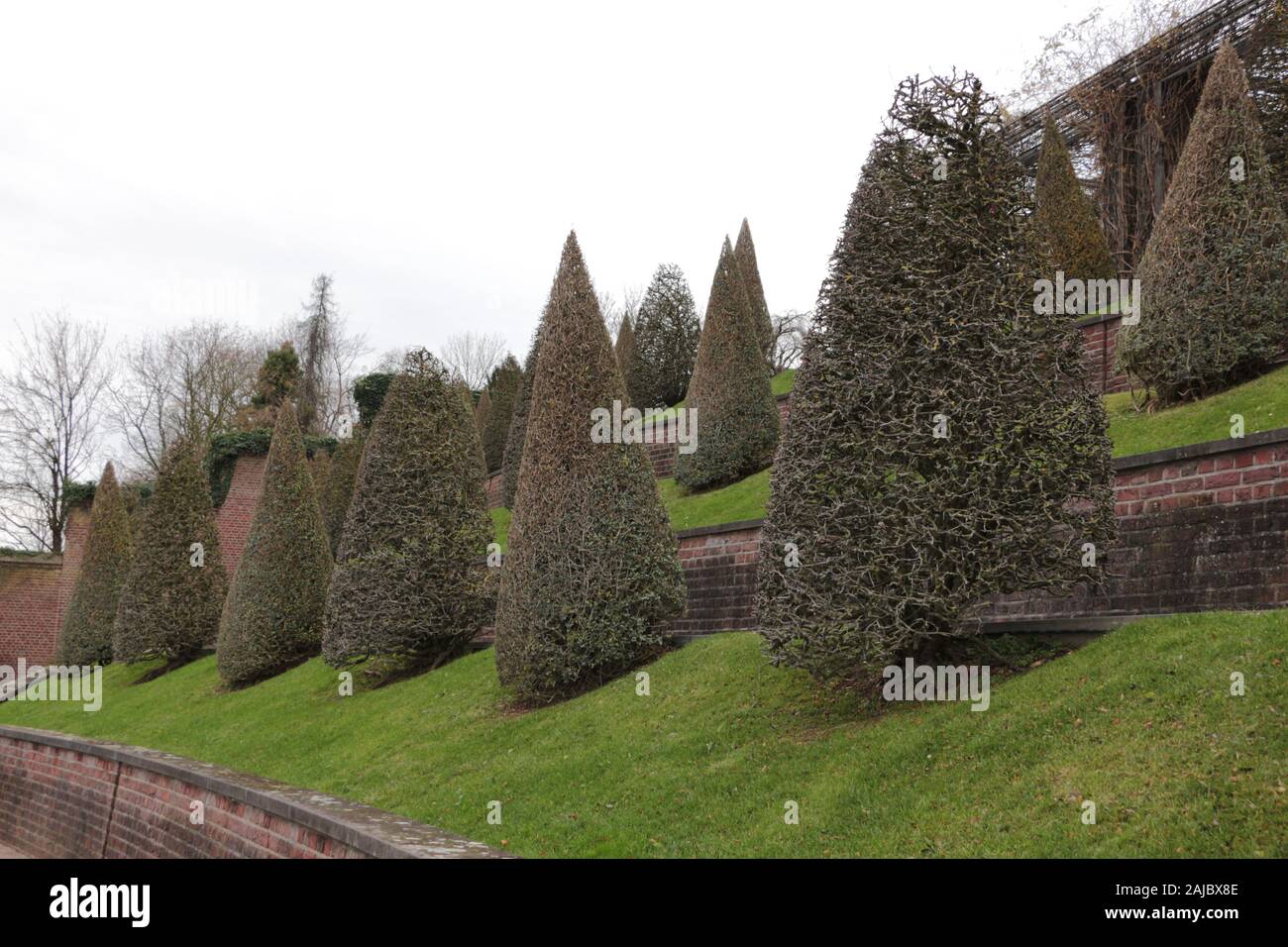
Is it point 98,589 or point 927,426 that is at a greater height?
point 927,426

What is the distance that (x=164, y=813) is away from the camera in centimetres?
956

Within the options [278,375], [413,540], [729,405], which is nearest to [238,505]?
[278,375]

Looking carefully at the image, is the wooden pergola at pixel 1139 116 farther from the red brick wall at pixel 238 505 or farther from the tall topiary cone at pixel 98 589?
the tall topiary cone at pixel 98 589

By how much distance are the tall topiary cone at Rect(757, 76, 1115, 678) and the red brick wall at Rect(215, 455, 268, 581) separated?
78.7 feet

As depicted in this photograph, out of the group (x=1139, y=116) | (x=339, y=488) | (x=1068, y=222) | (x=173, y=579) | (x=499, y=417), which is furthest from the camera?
(x=499, y=417)

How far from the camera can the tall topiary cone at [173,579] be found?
20.0 metres

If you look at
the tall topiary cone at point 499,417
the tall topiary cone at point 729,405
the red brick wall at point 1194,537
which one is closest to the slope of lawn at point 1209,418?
the red brick wall at point 1194,537

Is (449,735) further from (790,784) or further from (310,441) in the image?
(310,441)

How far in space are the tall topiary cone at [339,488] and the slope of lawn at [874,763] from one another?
15.0m

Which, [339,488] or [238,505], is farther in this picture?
[238,505]

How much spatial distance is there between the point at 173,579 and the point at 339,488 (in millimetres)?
5508

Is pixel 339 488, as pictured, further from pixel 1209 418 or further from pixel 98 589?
pixel 1209 418

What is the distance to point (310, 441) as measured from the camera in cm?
3222
